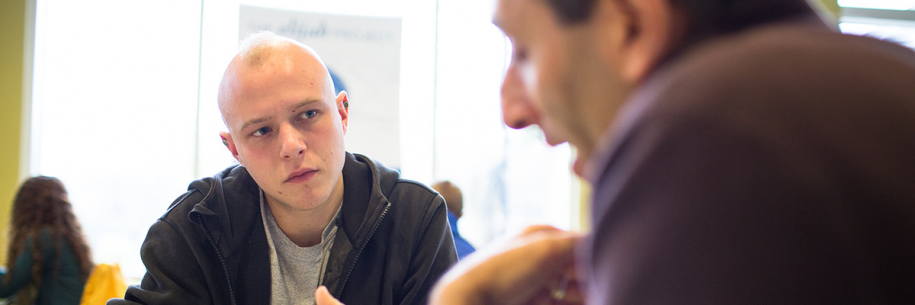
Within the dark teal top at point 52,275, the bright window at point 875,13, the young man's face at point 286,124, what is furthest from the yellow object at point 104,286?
the bright window at point 875,13

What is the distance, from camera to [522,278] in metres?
0.50

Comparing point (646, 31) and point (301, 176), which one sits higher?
point (646, 31)

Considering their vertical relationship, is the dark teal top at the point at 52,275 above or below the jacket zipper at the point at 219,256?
below

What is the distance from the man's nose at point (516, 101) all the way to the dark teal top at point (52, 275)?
3.62 meters

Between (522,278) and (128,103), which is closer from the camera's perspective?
(522,278)

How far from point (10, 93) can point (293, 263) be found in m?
4.34

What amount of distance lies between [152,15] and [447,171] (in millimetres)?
2728

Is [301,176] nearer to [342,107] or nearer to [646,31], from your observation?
[342,107]

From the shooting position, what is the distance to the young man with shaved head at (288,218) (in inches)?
52.9

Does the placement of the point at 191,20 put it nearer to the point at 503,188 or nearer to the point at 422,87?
the point at 422,87

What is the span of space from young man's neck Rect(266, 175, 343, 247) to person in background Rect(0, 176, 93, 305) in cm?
245

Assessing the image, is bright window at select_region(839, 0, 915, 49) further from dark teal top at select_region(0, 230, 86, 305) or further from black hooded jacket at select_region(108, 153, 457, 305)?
dark teal top at select_region(0, 230, 86, 305)

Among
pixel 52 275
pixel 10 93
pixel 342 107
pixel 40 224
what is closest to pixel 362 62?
pixel 40 224

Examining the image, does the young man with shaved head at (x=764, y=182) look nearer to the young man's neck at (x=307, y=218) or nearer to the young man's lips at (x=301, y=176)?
the young man's lips at (x=301, y=176)
